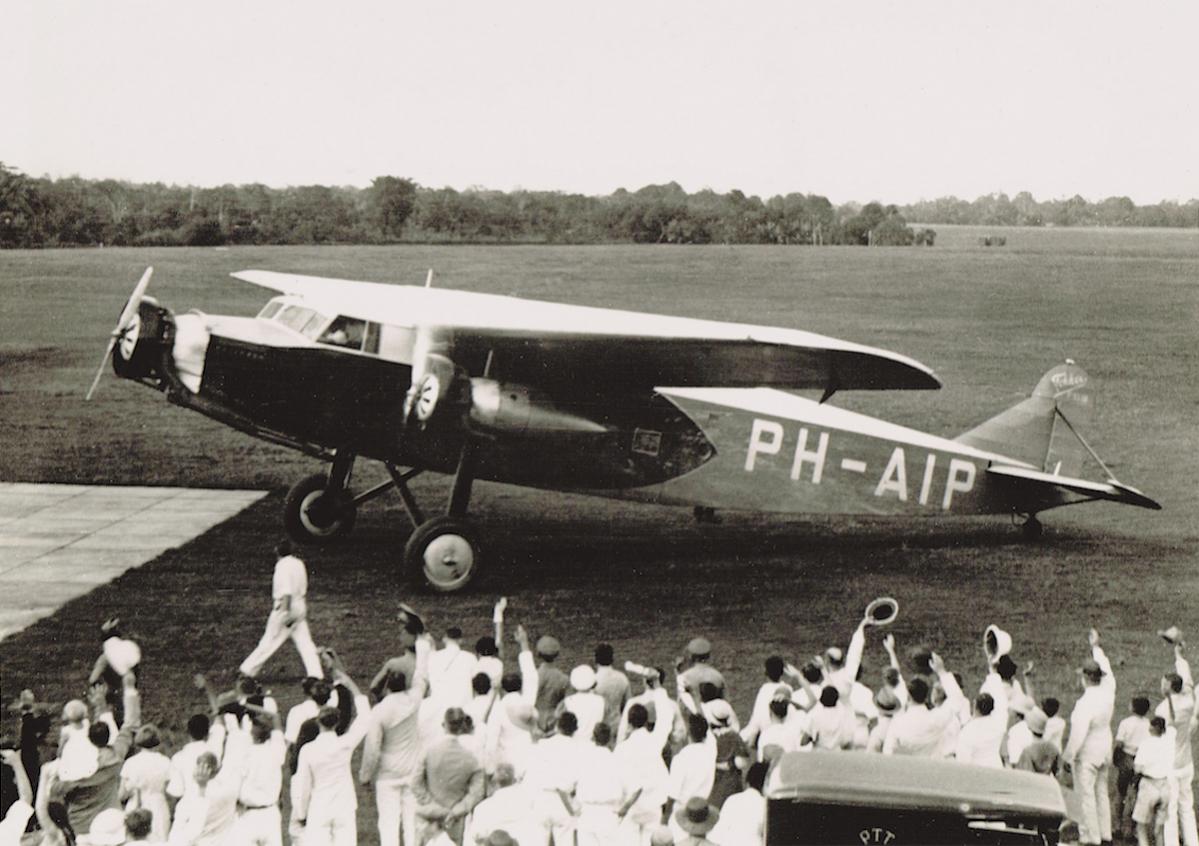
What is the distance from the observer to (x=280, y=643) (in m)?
11.2

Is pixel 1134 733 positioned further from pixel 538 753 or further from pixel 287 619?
pixel 287 619

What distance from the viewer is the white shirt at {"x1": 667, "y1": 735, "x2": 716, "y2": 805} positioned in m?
7.41

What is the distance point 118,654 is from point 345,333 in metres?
4.35

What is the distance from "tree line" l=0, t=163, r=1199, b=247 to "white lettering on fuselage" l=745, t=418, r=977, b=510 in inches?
136

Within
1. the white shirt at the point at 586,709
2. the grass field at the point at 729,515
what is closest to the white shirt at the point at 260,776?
the white shirt at the point at 586,709

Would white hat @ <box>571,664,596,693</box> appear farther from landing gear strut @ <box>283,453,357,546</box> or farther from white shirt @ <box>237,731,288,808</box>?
landing gear strut @ <box>283,453,357,546</box>

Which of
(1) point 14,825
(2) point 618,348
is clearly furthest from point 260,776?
(2) point 618,348

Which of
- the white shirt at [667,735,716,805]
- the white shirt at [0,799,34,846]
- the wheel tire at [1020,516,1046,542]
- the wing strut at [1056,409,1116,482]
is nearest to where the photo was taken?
the white shirt at [0,799,34,846]

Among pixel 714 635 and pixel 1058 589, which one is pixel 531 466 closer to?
pixel 714 635

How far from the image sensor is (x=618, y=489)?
14.2m

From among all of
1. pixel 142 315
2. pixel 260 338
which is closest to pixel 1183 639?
pixel 260 338

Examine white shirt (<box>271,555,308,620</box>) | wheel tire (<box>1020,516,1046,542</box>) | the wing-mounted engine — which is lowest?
white shirt (<box>271,555,308,620</box>)

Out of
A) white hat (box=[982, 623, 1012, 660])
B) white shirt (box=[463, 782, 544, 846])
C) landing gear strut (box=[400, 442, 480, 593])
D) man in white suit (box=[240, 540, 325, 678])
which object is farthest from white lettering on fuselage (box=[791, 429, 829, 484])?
white shirt (box=[463, 782, 544, 846])

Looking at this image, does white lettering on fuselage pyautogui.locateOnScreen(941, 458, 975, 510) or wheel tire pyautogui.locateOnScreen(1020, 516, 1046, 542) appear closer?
white lettering on fuselage pyautogui.locateOnScreen(941, 458, 975, 510)
